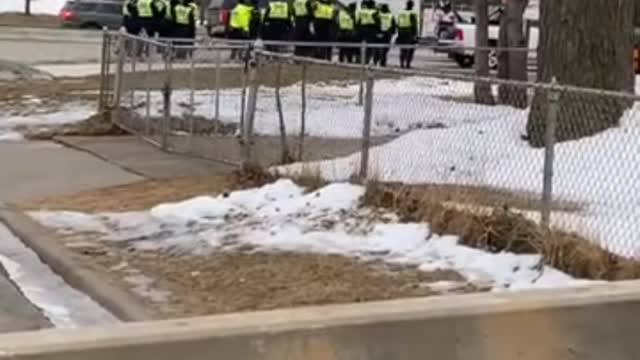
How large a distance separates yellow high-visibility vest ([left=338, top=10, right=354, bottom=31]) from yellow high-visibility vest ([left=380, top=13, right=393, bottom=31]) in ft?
2.87

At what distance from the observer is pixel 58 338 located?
414cm

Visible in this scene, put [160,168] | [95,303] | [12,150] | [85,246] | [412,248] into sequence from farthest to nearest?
[12,150] < [160,168] < [85,246] < [412,248] < [95,303]

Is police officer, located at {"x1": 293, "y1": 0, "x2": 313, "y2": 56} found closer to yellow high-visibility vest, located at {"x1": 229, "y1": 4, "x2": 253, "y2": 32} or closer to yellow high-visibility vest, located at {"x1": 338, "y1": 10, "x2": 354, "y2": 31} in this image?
yellow high-visibility vest, located at {"x1": 229, "y1": 4, "x2": 253, "y2": 32}

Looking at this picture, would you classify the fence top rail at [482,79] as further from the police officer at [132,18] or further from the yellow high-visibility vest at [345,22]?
the yellow high-visibility vest at [345,22]

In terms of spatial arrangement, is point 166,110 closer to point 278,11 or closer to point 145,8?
point 145,8

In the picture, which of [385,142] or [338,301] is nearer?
[338,301]

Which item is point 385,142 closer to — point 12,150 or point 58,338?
point 12,150

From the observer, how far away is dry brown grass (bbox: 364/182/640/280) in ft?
26.5

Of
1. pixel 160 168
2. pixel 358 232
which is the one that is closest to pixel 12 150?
pixel 160 168

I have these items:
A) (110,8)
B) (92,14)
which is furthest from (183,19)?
(92,14)

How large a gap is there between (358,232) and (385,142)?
3.06 metres

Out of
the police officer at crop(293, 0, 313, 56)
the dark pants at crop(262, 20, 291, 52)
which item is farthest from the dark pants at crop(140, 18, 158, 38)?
the police officer at crop(293, 0, 313, 56)

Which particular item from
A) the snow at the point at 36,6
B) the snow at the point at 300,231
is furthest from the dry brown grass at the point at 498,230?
the snow at the point at 36,6

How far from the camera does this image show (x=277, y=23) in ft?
108
